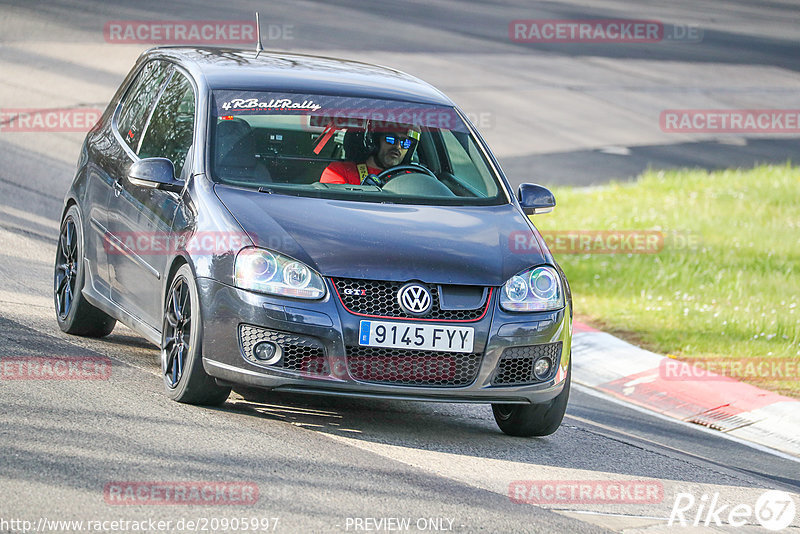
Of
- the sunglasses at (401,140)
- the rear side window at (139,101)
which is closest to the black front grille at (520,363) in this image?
the sunglasses at (401,140)

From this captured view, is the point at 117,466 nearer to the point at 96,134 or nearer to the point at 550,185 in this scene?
the point at 96,134

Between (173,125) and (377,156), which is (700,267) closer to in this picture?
(377,156)

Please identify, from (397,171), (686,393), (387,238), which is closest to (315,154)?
(397,171)

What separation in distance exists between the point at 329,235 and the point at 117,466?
1557 millimetres

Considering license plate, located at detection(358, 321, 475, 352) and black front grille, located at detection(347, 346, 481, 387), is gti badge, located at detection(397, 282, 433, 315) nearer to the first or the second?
license plate, located at detection(358, 321, 475, 352)

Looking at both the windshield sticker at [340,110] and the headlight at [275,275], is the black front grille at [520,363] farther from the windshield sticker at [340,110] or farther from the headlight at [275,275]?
the windshield sticker at [340,110]

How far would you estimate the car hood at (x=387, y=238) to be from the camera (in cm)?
617

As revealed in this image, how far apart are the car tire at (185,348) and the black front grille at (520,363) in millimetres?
1379

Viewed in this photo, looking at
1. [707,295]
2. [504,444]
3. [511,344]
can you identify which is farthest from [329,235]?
[707,295]

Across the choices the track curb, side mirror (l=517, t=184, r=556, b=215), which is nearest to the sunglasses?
side mirror (l=517, t=184, r=556, b=215)

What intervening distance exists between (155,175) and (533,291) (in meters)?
2.05

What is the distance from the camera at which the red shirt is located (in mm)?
7270

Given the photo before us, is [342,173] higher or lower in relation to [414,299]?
higher

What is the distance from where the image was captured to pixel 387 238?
636 centimetres
